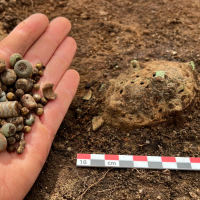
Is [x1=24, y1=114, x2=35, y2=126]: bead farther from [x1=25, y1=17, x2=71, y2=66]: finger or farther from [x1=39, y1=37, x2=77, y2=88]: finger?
[x1=25, y1=17, x2=71, y2=66]: finger

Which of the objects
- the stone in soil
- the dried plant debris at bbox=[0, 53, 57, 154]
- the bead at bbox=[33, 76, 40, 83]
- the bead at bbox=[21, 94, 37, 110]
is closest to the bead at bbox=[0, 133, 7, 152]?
the dried plant debris at bbox=[0, 53, 57, 154]

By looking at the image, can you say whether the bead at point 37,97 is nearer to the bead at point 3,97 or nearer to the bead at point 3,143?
Answer: the bead at point 3,97

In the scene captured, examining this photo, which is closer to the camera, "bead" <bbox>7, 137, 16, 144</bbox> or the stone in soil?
"bead" <bbox>7, 137, 16, 144</bbox>

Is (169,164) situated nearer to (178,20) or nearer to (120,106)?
(120,106)

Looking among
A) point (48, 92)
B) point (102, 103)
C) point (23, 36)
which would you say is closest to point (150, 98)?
point (102, 103)

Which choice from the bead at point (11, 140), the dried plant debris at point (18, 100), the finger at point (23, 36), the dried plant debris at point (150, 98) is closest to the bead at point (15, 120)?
the dried plant debris at point (18, 100)

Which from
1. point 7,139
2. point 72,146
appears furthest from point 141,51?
point 7,139

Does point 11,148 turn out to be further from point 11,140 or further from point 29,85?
point 29,85
